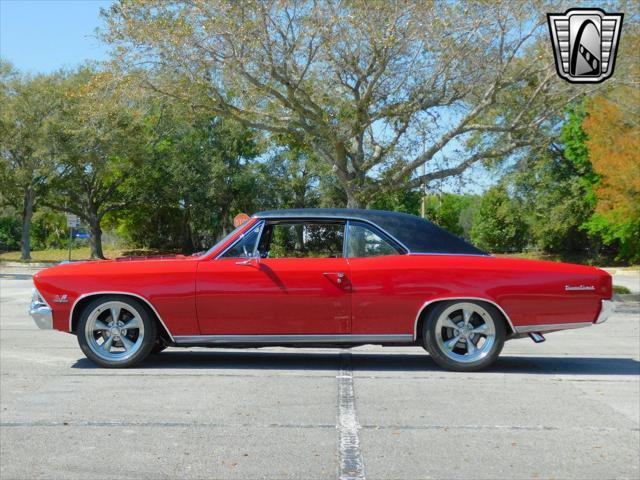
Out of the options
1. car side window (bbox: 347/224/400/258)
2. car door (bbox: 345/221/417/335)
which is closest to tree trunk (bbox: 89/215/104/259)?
car side window (bbox: 347/224/400/258)

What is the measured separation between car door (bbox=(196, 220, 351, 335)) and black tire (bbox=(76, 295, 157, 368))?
0.51 m

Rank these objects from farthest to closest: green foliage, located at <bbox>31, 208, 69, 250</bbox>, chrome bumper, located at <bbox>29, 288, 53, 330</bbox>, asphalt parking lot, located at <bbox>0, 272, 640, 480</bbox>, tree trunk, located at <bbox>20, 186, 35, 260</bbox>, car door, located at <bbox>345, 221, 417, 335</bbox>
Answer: green foliage, located at <bbox>31, 208, 69, 250</bbox>
tree trunk, located at <bbox>20, 186, 35, 260</bbox>
chrome bumper, located at <bbox>29, 288, 53, 330</bbox>
car door, located at <bbox>345, 221, 417, 335</bbox>
asphalt parking lot, located at <bbox>0, 272, 640, 480</bbox>

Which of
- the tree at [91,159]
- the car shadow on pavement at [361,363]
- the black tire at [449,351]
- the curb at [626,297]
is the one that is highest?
the tree at [91,159]

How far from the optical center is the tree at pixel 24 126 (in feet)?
156

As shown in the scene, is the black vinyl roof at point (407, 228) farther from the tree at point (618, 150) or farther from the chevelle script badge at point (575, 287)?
the tree at point (618, 150)

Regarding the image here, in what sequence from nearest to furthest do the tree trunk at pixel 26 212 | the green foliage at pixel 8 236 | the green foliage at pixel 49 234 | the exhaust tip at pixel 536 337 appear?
the exhaust tip at pixel 536 337 < the tree trunk at pixel 26 212 < the green foliage at pixel 8 236 < the green foliage at pixel 49 234

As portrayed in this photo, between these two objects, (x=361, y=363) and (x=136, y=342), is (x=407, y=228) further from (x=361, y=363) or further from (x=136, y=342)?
(x=136, y=342)

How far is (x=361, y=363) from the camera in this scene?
25.3ft

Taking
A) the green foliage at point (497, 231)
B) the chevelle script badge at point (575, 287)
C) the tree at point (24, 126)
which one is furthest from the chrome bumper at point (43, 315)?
the green foliage at point (497, 231)

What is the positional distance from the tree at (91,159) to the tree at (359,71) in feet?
44.4

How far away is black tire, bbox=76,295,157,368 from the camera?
23.3 feet

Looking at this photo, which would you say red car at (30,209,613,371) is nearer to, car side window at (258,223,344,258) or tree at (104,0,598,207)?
car side window at (258,223,344,258)

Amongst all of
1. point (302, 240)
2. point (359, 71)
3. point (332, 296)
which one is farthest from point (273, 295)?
point (359, 71)

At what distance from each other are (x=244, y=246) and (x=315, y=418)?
7.77ft
